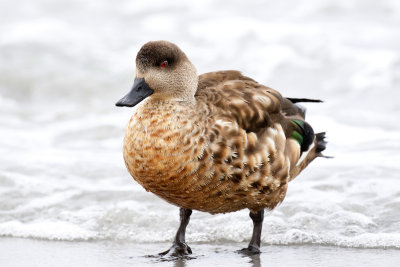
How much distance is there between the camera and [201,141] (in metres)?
6.11

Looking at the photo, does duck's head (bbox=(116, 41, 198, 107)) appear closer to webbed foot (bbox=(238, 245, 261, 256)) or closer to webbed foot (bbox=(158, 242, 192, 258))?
webbed foot (bbox=(158, 242, 192, 258))

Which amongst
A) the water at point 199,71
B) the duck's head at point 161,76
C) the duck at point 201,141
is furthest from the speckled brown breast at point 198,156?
the water at point 199,71

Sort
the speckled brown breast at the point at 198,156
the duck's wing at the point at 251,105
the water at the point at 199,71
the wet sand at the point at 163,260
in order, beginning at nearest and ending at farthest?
the speckled brown breast at the point at 198,156 < the wet sand at the point at 163,260 < the duck's wing at the point at 251,105 < the water at the point at 199,71

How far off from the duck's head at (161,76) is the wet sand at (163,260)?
1.27 meters

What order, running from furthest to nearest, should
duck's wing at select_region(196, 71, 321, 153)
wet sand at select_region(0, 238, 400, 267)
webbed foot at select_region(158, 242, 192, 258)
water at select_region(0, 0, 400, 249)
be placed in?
water at select_region(0, 0, 400, 249), webbed foot at select_region(158, 242, 192, 258), duck's wing at select_region(196, 71, 321, 153), wet sand at select_region(0, 238, 400, 267)

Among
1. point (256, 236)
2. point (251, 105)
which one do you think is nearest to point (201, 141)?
point (251, 105)

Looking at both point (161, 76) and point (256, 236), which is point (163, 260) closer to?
point (256, 236)

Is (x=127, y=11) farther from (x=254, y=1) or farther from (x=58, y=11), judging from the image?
(x=254, y=1)

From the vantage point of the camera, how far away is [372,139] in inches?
418

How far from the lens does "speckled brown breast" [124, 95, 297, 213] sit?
20.0 ft

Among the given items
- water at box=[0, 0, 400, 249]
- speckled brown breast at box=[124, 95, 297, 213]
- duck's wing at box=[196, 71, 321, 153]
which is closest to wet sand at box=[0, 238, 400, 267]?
water at box=[0, 0, 400, 249]

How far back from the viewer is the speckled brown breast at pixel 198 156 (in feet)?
20.0

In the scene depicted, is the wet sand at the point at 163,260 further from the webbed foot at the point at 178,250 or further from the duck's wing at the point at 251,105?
the duck's wing at the point at 251,105

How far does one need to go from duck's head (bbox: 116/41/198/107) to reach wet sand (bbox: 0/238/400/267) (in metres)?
1.27
